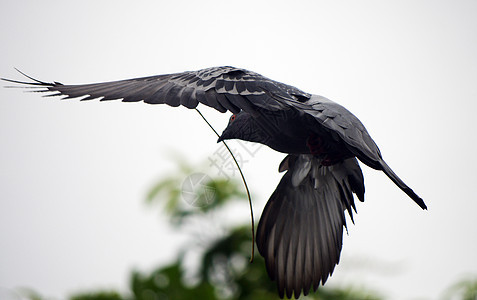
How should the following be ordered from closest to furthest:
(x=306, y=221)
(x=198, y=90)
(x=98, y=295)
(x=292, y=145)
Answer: (x=198, y=90) < (x=292, y=145) < (x=306, y=221) < (x=98, y=295)

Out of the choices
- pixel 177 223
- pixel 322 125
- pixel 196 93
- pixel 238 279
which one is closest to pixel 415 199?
pixel 322 125

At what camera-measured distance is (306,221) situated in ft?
11.6

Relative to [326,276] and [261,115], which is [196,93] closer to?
[261,115]

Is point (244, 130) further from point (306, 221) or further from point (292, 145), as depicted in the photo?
point (306, 221)

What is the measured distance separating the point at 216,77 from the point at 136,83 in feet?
1.35

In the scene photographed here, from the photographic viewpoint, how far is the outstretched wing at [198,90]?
265 centimetres

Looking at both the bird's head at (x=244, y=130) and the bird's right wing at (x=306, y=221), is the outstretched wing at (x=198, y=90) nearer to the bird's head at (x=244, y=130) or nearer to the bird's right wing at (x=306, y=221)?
the bird's head at (x=244, y=130)

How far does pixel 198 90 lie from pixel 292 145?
64 centimetres

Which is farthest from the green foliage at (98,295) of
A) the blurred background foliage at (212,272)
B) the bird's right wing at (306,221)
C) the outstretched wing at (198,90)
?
the outstretched wing at (198,90)

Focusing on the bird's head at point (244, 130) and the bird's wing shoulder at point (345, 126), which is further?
the bird's head at point (244, 130)

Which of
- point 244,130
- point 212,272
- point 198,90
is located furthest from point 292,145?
point 212,272

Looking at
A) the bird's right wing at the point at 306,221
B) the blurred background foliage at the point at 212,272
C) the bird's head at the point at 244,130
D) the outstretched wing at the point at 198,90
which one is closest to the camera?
the outstretched wing at the point at 198,90

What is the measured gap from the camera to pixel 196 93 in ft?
8.87

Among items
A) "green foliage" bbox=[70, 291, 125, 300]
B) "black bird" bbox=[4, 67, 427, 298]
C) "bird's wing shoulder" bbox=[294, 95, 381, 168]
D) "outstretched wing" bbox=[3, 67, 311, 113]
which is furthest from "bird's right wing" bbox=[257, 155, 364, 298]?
"green foliage" bbox=[70, 291, 125, 300]
